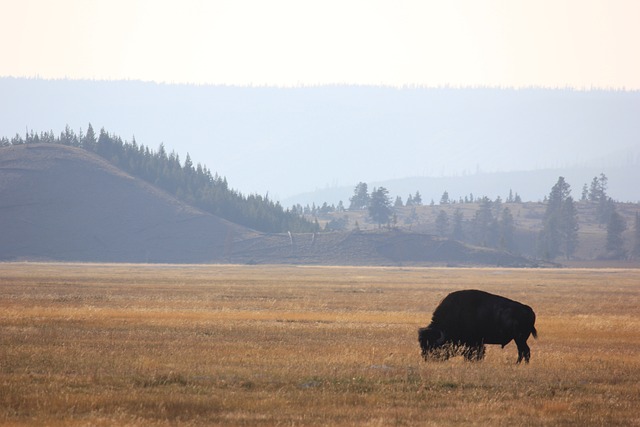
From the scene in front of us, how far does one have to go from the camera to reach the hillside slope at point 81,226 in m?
179

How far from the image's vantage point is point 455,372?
2530 centimetres

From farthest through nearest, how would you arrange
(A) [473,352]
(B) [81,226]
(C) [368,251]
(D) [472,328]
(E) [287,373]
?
(C) [368,251] < (B) [81,226] < (A) [473,352] < (D) [472,328] < (E) [287,373]

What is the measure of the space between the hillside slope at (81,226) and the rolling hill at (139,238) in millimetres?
165

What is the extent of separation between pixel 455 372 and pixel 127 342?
10.4 meters

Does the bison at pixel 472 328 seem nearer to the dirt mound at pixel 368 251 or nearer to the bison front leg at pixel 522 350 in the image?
the bison front leg at pixel 522 350

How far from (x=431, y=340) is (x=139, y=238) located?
16578cm

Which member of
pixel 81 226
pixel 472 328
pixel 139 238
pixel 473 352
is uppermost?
pixel 81 226

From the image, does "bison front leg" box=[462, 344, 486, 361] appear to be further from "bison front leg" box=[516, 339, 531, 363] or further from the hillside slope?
the hillside slope

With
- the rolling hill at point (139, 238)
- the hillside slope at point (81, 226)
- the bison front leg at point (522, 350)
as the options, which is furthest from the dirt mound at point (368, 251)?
the bison front leg at point (522, 350)

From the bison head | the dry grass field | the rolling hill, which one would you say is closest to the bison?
the bison head

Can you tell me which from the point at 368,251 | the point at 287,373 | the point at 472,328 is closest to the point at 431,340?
the point at 472,328

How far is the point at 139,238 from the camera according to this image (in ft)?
623

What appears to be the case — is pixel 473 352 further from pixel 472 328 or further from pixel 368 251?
pixel 368 251

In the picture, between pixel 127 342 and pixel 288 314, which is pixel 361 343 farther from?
pixel 288 314
